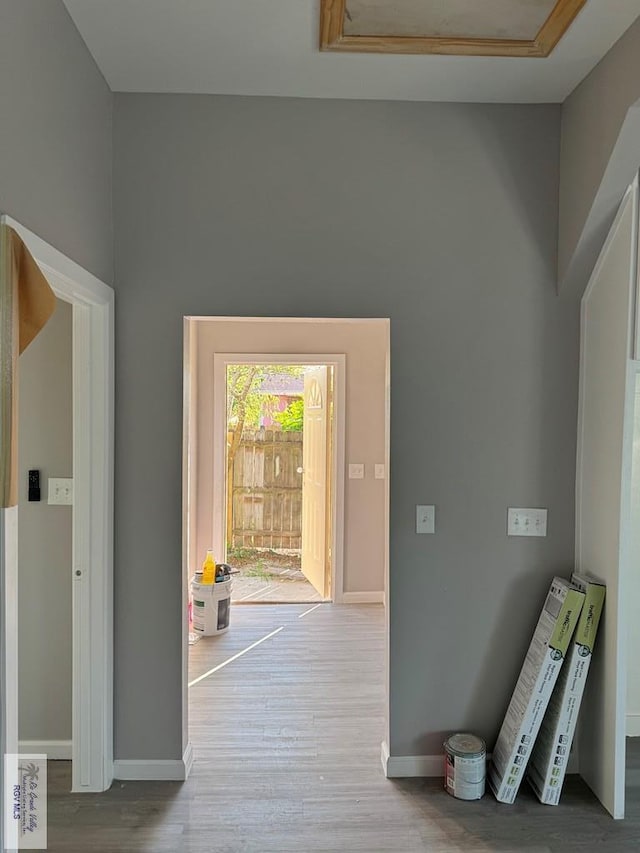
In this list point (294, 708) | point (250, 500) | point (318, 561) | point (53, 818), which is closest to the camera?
point (53, 818)

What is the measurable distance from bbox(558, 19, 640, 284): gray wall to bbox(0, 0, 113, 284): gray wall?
178cm

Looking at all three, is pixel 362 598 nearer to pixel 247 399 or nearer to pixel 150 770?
pixel 150 770

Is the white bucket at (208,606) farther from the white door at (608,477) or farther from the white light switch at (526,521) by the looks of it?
the white door at (608,477)

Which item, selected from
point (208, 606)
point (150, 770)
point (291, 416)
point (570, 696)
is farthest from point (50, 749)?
point (291, 416)

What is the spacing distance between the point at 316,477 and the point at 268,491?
1.58m

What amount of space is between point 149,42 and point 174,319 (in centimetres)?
95

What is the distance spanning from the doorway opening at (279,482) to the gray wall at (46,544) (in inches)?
87.6

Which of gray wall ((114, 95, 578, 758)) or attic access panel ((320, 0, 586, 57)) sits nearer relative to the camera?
attic access panel ((320, 0, 586, 57))

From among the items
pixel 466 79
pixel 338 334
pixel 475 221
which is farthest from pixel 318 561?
pixel 466 79

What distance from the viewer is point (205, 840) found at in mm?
2109

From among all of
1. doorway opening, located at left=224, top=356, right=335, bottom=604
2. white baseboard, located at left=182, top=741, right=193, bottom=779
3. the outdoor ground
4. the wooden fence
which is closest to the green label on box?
white baseboard, located at left=182, top=741, right=193, bottom=779

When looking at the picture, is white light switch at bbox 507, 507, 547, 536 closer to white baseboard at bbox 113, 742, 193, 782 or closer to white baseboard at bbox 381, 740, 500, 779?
white baseboard at bbox 381, 740, 500, 779

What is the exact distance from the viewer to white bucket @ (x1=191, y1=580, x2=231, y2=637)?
3.96 m

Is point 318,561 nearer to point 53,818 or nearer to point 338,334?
point 338,334
